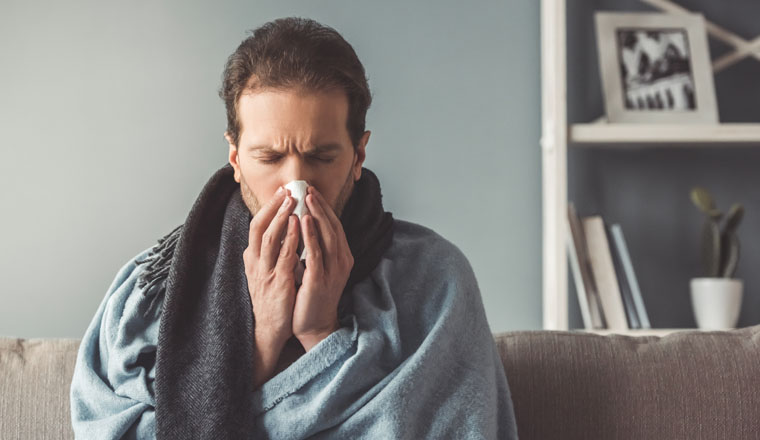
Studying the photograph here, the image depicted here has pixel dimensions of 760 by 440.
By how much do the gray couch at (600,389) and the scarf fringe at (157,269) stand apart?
218 millimetres

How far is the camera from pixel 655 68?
82.3 inches

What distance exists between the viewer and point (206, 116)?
7.16 feet

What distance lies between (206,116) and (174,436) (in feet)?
3.96

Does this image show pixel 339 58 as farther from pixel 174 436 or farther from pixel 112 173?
pixel 112 173

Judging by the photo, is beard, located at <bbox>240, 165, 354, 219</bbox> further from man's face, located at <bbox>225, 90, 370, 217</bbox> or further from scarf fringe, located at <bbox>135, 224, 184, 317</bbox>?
scarf fringe, located at <bbox>135, 224, 184, 317</bbox>

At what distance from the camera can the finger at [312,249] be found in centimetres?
113

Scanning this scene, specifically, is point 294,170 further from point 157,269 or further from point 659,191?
point 659,191

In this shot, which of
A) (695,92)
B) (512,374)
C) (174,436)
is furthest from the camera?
(695,92)

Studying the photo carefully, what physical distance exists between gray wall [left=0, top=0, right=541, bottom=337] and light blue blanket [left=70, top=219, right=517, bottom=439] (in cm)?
89

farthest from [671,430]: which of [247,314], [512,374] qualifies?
[247,314]

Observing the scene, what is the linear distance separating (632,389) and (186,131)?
1321mm

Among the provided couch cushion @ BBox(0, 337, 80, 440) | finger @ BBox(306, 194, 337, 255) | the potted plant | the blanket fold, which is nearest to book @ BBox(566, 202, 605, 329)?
the potted plant

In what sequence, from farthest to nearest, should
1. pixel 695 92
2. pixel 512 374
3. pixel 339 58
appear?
pixel 695 92, pixel 512 374, pixel 339 58

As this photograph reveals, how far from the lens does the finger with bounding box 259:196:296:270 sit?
1138mm
